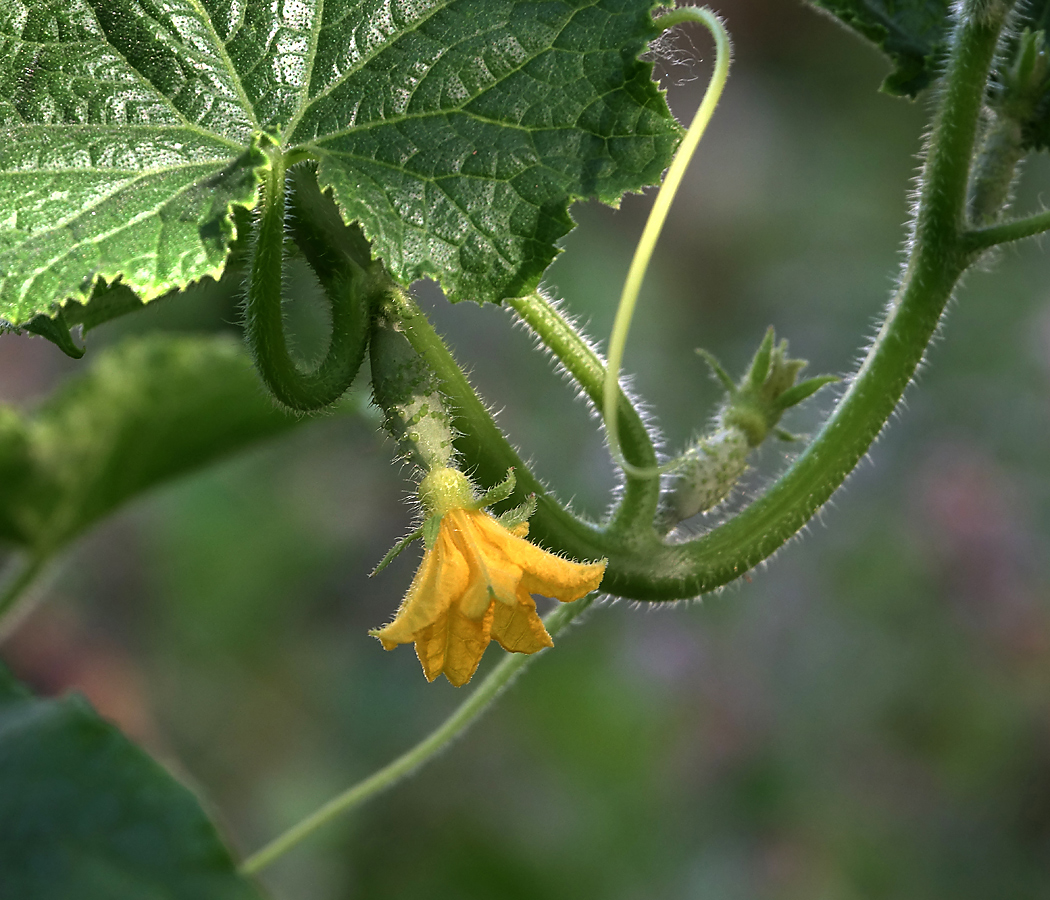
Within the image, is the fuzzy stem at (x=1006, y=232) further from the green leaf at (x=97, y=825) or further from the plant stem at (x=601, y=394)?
the green leaf at (x=97, y=825)

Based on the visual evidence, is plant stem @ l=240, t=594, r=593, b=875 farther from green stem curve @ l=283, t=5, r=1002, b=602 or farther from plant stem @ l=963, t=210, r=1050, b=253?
plant stem @ l=963, t=210, r=1050, b=253

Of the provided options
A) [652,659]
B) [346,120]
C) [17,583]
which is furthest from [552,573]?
[652,659]

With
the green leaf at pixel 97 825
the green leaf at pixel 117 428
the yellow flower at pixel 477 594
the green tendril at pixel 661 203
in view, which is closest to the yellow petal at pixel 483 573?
the yellow flower at pixel 477 594

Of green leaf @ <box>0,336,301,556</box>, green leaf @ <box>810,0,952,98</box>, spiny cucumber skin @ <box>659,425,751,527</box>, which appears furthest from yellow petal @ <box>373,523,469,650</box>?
green leaf @ <box>0,336,301,556</box>

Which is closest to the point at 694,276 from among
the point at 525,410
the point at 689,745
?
the point at 525,410

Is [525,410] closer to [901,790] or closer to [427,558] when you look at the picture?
[901,790]

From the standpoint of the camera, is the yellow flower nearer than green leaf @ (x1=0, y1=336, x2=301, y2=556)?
Yes
